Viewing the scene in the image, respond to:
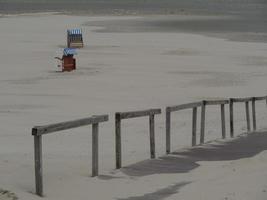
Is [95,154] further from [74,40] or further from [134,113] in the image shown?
[74,40]

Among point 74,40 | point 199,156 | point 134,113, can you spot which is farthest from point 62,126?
point 74,40

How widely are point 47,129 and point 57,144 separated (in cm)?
507

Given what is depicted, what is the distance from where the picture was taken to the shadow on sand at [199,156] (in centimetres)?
1009

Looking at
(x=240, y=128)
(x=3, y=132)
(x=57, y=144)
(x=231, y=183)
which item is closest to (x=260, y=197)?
(x=231, y=183)

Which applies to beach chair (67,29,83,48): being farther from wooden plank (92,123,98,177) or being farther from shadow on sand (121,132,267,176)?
wooden plank (92,123,98,177)

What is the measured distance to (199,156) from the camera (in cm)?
1133

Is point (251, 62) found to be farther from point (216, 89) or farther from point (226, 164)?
point (226, 164)

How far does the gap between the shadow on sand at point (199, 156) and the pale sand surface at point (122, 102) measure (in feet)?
0.72

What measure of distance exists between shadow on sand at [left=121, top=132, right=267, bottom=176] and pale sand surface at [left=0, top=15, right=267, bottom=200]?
22 cm

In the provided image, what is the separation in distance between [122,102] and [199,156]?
906 cm

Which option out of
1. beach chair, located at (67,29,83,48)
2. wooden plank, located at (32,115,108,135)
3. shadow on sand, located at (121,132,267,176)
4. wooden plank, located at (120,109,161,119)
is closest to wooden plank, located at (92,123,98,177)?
wooden plank, located at (32,115,108,135)

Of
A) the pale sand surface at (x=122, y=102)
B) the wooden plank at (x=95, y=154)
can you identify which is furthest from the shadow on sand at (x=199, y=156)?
the wooden plank at (x=95, y=154)

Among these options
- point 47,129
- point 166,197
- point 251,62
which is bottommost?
point 166,197

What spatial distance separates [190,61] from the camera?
3350 cm
